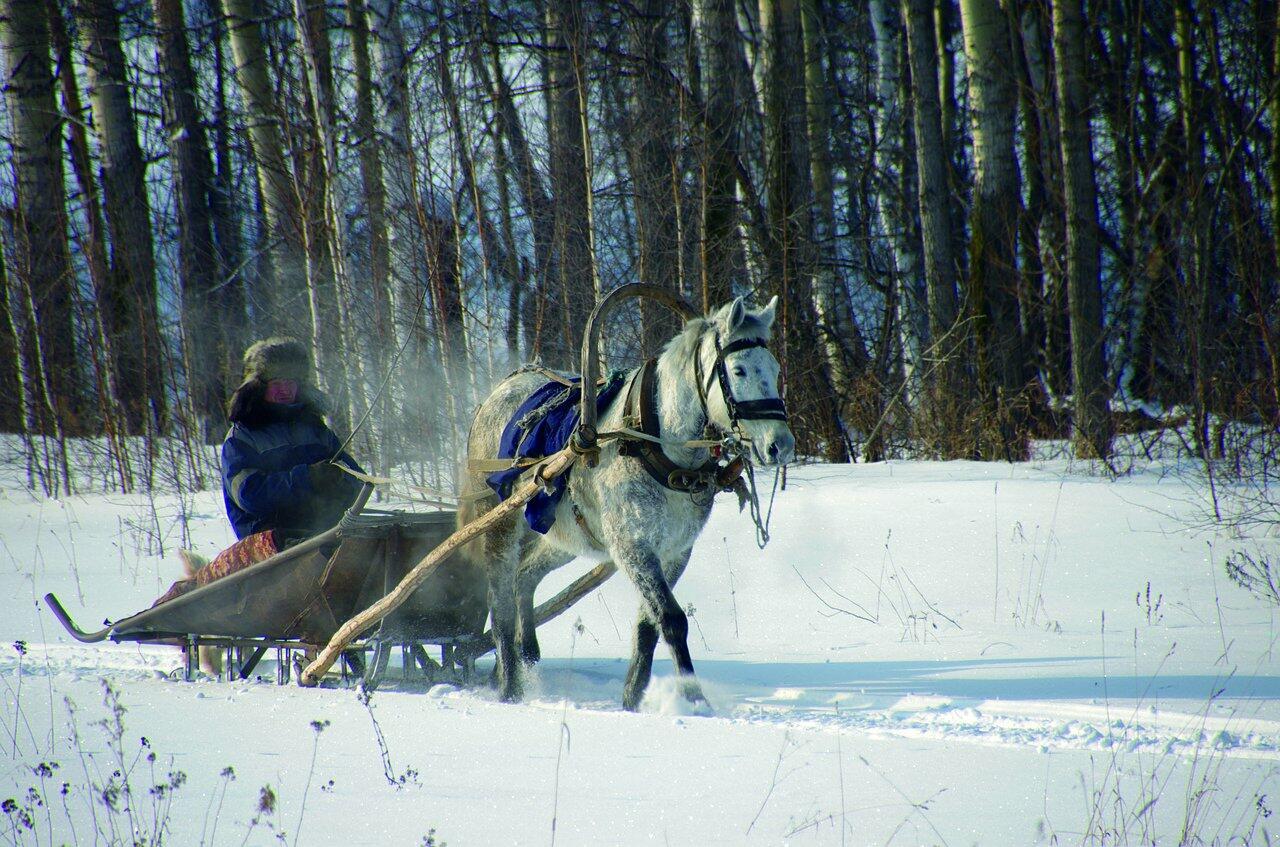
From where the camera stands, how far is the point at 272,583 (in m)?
5.13

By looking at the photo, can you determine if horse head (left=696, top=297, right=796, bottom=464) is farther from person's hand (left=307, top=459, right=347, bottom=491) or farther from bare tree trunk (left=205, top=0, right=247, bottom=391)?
bare tree trunk (left=205, top=0, right=247, bottom=391)

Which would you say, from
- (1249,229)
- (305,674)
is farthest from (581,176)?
(305,674)

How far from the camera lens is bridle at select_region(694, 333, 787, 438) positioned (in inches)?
167

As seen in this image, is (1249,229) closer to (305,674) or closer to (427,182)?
(427,182)

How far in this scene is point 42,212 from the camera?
14.4 metres

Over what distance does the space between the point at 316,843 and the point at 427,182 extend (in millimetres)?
8564

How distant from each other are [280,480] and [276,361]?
65cm

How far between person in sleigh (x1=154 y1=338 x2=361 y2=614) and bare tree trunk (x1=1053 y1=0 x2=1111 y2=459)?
7.34 meters

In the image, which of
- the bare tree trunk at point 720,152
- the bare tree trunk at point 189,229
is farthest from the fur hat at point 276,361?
the bare tree trunk at point 189,229

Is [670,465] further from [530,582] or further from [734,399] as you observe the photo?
[530,582]

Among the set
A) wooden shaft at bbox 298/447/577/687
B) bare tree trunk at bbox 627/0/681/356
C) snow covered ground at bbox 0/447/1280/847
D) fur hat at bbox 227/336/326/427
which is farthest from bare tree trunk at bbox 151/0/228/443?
wooden shaft at bbox 298/447/577/687

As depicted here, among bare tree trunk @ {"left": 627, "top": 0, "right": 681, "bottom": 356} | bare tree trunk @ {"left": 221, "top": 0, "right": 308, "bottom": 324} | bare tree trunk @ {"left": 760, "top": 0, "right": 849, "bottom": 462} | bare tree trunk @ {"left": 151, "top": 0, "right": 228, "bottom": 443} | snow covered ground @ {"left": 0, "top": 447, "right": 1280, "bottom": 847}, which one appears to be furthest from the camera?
bare tree trunk @ {"left": 151, "top": 0, "right": 228, "bottom": 443}

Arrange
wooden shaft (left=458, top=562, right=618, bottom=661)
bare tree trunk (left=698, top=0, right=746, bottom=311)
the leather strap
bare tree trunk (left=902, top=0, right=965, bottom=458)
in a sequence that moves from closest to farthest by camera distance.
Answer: the leather strap → wooden shaft (left=458, top=562, right=618, bottom=661) → bare tree trunk (left=698, top=0, right=746, bottom=311) → bare tree trunk (left=902, top=0, right=965, bottom=458)

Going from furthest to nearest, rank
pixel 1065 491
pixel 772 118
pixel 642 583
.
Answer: pixel 772 118
pixel 1065 491
pixel 642 583
